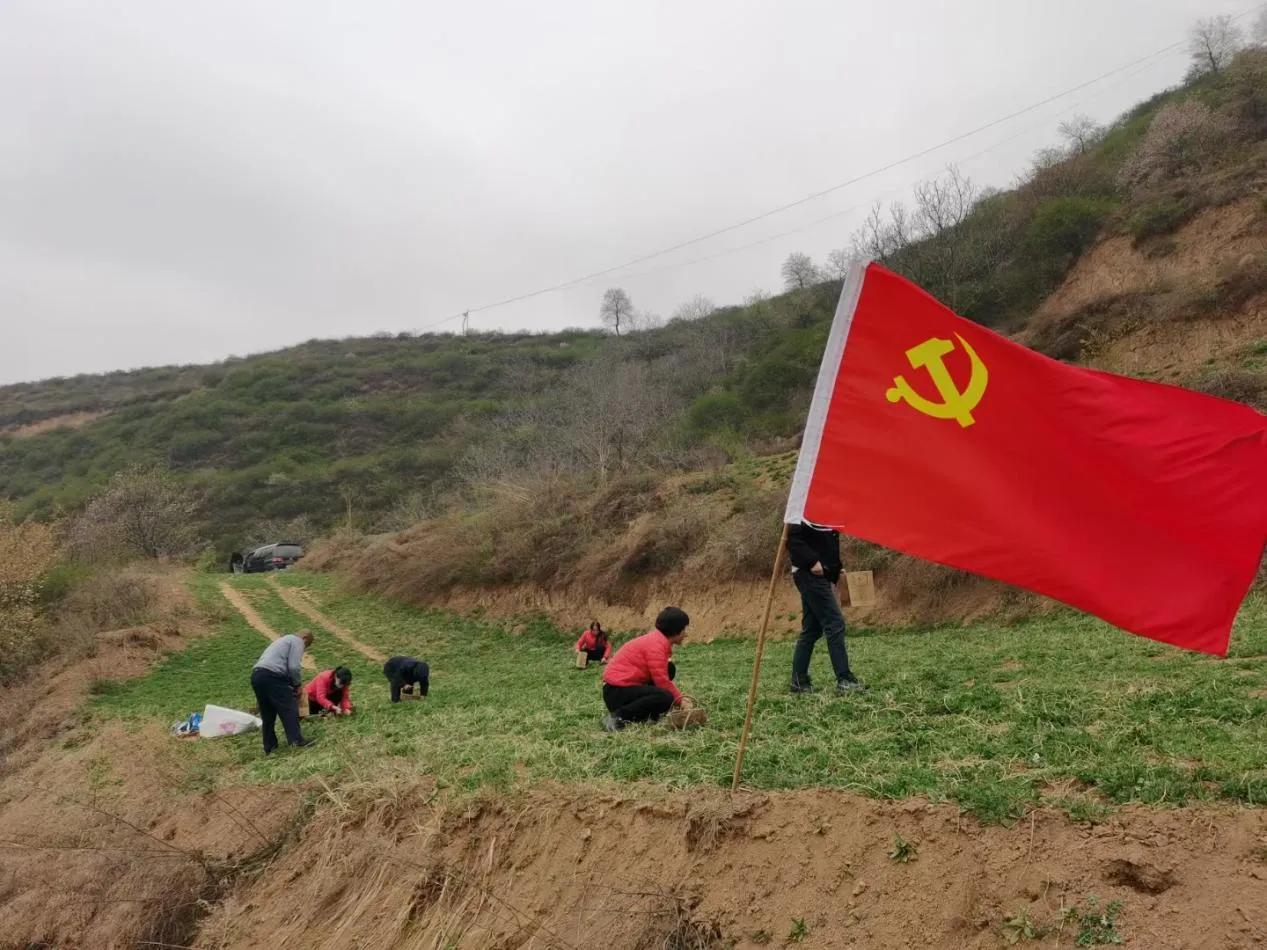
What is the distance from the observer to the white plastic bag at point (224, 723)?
1198cm

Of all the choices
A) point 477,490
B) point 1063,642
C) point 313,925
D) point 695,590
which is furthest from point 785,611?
point 477,490

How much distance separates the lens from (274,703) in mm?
10391

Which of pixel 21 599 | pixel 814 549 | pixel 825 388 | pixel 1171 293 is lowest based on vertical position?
pixel 21 599

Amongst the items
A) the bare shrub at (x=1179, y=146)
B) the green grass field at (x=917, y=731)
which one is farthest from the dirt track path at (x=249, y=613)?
the bare shrub at (x=1179, y=146)

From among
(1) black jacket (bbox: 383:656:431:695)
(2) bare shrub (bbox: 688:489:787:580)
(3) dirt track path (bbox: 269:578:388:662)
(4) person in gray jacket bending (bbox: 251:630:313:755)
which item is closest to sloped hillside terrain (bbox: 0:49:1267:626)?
(2) bare shrub (bbox: 688:489:787:580)

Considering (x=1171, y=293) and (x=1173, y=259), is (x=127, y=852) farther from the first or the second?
(x=1173, y=259)

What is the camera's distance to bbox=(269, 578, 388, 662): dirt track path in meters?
21.9

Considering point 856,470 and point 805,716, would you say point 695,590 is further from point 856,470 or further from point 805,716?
point 856,470

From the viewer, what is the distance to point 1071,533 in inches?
199

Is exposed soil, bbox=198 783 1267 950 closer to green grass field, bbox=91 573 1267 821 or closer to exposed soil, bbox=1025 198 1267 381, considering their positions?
green grass field, bbox=91 573 1267 821

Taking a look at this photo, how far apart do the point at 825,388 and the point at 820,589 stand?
2.65 m

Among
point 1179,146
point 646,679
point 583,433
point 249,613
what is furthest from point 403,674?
point 1179,146

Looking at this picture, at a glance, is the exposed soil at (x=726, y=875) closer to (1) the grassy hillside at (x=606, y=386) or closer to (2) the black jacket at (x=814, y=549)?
(2) the black jacket at (x=814, y=549)

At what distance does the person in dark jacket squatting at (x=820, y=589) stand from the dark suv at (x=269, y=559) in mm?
36013
